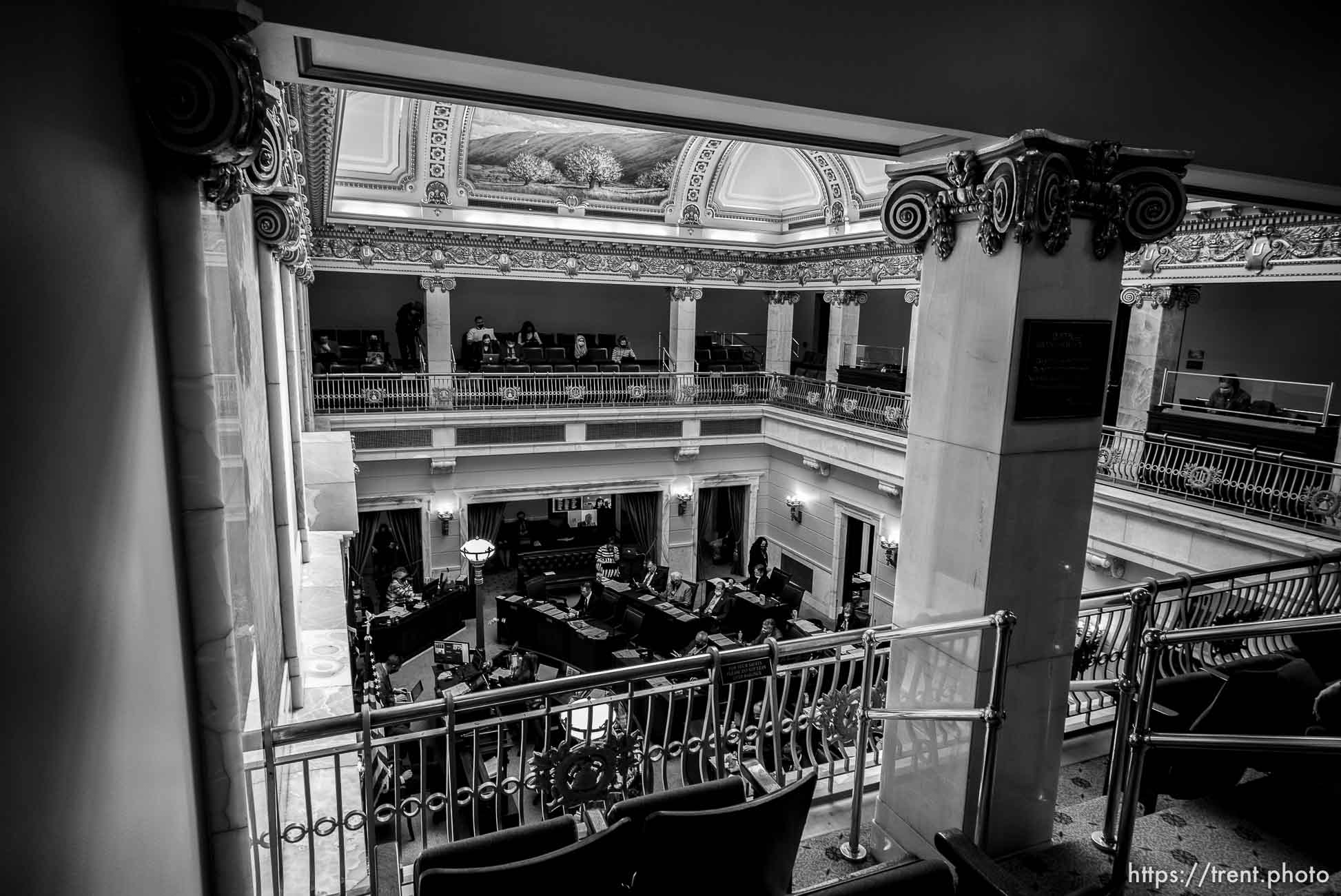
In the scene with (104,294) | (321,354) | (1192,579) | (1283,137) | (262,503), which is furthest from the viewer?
(321,354)

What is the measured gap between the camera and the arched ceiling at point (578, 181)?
12500 mm

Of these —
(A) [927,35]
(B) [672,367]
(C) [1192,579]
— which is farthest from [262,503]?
(B) [672,367]

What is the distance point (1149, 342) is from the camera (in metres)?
10.3

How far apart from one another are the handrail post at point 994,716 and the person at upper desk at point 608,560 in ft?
41.4

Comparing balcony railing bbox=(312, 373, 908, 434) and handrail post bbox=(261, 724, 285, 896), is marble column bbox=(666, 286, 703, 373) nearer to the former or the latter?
balcony railing bbox=(312, 373, 908, 434)

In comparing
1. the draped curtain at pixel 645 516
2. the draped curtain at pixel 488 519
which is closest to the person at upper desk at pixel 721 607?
the draped curtain at pixel 645 516

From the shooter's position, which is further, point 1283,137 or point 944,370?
point 1283,137

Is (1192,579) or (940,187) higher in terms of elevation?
(940,187)

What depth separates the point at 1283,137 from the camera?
3980mm

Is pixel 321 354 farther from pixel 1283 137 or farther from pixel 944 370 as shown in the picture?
pixel 1283 137

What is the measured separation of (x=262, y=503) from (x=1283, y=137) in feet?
18.6

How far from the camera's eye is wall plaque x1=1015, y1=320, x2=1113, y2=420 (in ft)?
11.3

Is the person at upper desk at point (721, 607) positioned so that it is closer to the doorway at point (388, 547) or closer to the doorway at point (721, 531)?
the doorway at point (721, 531)

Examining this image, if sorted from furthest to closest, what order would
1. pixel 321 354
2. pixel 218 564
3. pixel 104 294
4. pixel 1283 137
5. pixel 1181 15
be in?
1. pixel 321 354
2. pixel 1283 137
3. pixel 1181 15
4. pixel 218 564
5. pixel 104 294
